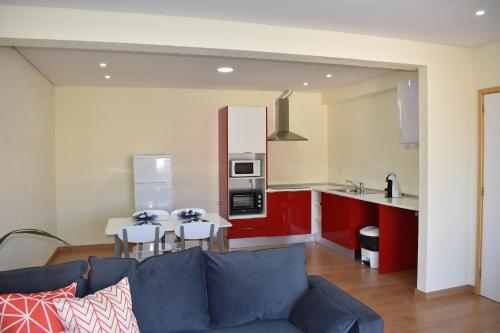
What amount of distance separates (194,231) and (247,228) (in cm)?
210

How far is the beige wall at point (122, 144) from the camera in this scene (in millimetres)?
6012

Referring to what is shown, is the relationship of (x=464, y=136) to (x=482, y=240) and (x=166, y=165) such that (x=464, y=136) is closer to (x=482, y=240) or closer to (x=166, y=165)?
(x=482, y=240)

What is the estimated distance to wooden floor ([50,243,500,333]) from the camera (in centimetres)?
346

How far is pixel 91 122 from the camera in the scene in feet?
19.9

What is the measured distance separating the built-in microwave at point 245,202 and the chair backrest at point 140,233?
2.22m

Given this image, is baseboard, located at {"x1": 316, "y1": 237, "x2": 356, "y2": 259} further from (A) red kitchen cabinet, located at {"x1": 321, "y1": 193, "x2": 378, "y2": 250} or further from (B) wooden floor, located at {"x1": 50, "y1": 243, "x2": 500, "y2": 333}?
(B) wooden floor, located at {"x1": 50, "y1": 243, "x2": 500, "y2": 333}

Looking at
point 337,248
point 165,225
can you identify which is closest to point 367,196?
point 337,248

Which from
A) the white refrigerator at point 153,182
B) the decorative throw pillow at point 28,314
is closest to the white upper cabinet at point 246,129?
the white refrigerator at point 153,182

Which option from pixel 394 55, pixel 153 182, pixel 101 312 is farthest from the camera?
pixel 153 182

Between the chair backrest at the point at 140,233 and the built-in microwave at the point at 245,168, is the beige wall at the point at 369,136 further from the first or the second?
the chair backrest at the point at 140,233

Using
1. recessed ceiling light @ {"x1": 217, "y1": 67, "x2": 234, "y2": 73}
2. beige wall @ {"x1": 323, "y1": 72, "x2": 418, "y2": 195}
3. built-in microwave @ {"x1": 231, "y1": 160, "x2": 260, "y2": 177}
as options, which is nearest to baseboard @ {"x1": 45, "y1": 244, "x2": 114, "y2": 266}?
built-in microwave @ {"x1": 231, "y1": 160, "x2": 260, "y2": 177}

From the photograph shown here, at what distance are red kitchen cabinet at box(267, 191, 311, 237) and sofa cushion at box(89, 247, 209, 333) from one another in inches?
147

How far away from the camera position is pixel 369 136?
19.7ft

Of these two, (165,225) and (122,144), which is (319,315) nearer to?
(165,225)
